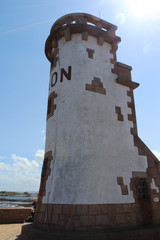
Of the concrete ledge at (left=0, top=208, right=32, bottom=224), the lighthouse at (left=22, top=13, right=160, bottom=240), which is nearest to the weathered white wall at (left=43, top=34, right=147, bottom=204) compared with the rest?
the lighthouse at (left=22, top=13, right=160, bottom=240)

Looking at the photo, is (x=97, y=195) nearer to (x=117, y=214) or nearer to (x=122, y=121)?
(x=117, y=214)

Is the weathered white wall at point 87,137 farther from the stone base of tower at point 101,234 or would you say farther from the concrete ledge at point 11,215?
the concrete ledge at point 11,215

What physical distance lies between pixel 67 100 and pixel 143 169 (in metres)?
4.47

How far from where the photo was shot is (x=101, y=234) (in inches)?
221

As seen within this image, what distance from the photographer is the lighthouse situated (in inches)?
248

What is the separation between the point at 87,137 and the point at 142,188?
3.14m

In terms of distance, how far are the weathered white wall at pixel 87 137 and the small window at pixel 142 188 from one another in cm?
46

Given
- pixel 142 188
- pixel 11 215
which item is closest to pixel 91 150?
pixel 142 188

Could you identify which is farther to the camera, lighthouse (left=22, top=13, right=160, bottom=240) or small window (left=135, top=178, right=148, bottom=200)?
small window (left=135, top=178, right=148, bottom=200)

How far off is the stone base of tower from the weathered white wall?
97 centimetres

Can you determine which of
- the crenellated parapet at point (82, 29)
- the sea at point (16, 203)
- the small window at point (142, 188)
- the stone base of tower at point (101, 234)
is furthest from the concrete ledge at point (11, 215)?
the sea at point (16, 203)

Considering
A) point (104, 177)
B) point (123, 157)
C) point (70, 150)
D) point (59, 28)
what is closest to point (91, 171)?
point (104, 177)

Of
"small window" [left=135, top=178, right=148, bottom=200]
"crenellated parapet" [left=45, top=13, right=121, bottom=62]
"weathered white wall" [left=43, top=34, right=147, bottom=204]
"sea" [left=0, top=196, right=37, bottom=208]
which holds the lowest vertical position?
"sea" [left=0, top=196, right=37, bottom=208]

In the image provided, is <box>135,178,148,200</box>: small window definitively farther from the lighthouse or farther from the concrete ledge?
the concrete ledge
